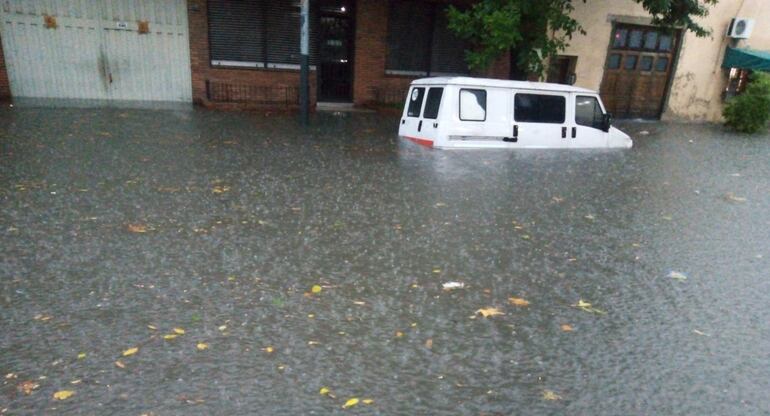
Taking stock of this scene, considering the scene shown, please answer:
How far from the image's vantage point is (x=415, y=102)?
10602mm

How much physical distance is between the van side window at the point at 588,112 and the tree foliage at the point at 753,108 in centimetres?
874

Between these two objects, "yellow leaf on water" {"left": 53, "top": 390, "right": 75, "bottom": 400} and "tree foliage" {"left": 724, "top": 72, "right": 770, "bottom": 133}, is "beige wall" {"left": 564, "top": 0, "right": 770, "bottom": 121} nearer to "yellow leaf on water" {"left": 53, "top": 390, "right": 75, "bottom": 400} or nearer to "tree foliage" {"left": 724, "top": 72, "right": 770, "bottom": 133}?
"tree foliage" {"left": 724, "top": 72, "right": 770, "bottom": 133}

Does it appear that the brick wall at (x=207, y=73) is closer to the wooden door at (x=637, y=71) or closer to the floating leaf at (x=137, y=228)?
the floating leaf at (x=137, y=228)

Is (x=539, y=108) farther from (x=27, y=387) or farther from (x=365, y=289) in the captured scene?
(x=27, y=387)

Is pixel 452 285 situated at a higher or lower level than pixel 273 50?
Answer: lower

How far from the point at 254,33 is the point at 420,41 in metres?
5.08

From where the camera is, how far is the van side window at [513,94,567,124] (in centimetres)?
1014

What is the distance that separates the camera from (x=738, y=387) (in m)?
3.17

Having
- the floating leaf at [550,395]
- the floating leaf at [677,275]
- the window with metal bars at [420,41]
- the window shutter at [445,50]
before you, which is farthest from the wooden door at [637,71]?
the floating leaf at [550,395]

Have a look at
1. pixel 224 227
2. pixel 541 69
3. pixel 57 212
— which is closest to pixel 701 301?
pixel 224 227

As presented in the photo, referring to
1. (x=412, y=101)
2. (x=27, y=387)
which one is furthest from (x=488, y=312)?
(x=412, y=101)

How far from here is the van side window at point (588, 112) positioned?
34.8ft

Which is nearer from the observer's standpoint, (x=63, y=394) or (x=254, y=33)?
(x=63, y=394)

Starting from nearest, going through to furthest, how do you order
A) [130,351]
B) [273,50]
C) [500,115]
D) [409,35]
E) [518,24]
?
[130,351] < [500,115] < [518,24] < [273,50] < [409,35]
